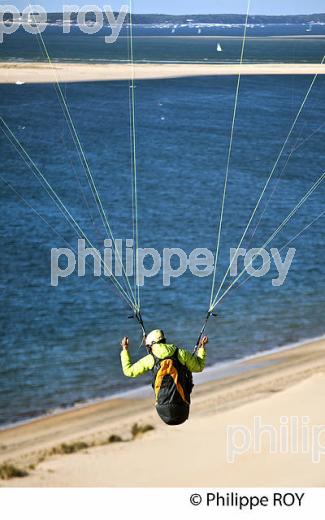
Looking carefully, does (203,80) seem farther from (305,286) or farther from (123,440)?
(123,440)

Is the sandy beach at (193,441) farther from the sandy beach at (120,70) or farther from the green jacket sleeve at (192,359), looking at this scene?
the sandy beach at (120,70)

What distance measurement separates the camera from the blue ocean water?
58.0ft

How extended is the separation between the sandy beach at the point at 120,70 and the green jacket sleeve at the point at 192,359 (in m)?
60.1

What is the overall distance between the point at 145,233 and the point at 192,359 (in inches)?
609

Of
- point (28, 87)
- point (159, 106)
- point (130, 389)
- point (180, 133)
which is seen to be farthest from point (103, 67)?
point (130, 389)

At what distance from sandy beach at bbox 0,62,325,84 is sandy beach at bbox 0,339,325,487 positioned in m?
54.8

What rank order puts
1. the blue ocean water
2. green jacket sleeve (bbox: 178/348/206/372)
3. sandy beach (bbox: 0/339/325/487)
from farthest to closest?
the blue ocean water
sandy beach (bbox: 0/339/325/487)
green jacket sleeve (bbox: 178/348/206/372)

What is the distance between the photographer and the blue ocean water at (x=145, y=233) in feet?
58.0

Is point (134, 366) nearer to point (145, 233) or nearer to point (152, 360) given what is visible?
point (152, 360)

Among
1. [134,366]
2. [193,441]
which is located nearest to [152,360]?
[134,366]

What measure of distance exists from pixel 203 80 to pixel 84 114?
2615 cm

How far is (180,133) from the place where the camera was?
45000 mm

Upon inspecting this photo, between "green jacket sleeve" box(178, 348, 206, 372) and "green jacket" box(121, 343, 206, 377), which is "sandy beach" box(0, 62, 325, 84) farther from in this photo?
"green jacket" box(121, 343, 206, 377)

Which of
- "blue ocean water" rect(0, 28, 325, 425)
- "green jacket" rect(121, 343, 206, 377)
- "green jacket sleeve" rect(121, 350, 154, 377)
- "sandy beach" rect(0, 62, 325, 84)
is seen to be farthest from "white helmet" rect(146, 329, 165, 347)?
"sandy beach" rect(0, 62, 325, 84)
